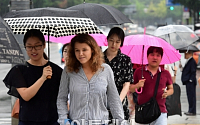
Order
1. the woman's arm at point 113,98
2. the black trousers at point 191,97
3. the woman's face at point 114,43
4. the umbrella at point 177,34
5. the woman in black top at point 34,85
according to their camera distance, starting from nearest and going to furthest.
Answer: the woman's arm at point 113,98 → the woman in black top at point 34,85 → the woman's face at point 114,43 → the umbrella at point 177,34 → the black trousers at point 191,97

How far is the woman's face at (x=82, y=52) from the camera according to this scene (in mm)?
4383

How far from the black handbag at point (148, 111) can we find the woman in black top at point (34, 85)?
1908mm

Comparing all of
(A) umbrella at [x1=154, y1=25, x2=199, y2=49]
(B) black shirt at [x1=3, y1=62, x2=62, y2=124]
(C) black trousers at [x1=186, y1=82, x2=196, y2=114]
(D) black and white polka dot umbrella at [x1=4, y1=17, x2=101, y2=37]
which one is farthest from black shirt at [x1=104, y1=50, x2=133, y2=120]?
(C) black trousers at [x1=186, y1=82, x2=196, y2=114]

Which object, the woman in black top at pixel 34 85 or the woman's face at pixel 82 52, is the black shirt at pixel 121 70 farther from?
the woman's face at pixel 82 52

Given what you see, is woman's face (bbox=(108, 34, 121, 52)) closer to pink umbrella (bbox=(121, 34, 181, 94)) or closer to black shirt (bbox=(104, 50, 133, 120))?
black shirt (bbox=(104, 50, 133, 120))

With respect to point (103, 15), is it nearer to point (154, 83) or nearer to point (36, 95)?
point (154, 83)

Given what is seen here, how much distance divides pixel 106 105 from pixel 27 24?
1.06m

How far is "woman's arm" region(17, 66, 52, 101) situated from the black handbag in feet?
7.08

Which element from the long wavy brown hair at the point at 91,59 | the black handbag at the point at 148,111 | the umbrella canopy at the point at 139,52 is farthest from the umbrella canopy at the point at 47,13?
the umbrella canopy at the point at 139,52

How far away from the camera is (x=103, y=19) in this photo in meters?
5.89

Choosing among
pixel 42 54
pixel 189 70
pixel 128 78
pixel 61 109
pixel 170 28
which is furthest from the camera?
pixel 189 70

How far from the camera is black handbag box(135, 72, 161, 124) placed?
6289mm

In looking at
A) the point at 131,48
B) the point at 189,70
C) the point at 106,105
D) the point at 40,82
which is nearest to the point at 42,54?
the point at 40,82

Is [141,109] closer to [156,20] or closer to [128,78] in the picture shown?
[128,78]
